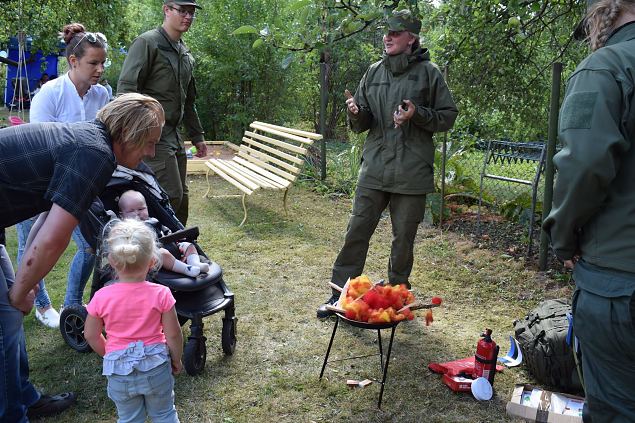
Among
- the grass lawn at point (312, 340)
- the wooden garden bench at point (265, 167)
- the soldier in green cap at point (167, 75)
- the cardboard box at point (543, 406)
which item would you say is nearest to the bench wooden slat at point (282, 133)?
the wooden garden bench at point (265, 167)

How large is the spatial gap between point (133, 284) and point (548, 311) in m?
2.65

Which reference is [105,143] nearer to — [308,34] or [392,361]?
[308,34]

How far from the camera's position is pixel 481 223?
23.5 ft

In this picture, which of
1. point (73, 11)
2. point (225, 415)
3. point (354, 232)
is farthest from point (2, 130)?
point (73, 11)

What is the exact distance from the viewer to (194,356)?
12.1 ft

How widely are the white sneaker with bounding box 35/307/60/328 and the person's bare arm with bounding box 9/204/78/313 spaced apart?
6.75ft

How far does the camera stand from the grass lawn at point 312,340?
3.44 m

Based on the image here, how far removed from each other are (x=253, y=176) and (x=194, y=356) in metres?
4.70

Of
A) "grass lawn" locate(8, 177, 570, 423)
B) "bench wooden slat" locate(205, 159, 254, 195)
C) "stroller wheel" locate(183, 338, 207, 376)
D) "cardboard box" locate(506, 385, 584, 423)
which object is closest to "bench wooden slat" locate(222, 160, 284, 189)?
"bench wooden slat" locate(205, 159, 254, 195)

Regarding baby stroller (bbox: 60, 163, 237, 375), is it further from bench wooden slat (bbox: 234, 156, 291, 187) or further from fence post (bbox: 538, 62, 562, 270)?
bench wooden slat (bbox: 234, 156, 291, 187)

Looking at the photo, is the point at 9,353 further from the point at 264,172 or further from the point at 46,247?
the point at 264,172

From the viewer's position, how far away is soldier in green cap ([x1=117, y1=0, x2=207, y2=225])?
4656 millimetres

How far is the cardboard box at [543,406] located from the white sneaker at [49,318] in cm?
314

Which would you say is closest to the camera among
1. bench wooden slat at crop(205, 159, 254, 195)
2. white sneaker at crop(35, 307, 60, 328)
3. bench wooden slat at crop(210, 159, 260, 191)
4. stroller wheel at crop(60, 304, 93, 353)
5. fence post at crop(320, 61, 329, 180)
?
stroller wheel at crop(60, 304, 93, 353)
